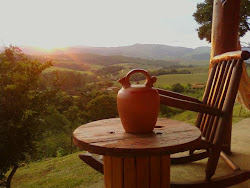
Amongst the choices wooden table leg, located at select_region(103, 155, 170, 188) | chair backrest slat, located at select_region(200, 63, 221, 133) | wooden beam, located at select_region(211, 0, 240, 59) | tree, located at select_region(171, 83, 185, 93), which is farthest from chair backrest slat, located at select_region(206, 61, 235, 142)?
tree, located at select_region(171, 83, 185, 93)

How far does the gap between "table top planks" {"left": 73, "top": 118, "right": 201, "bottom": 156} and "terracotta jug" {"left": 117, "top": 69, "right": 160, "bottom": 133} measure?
0.20 ft

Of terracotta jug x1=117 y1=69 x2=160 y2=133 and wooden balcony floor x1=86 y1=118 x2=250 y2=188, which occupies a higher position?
terracotta jug x1=117 y1=69 x2=160 y2=133

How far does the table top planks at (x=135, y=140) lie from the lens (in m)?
1.49

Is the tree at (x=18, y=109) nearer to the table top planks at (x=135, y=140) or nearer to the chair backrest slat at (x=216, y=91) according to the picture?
the table top planks at (x=135, y=140)

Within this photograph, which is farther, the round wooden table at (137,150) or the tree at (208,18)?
the tree at (208,18)

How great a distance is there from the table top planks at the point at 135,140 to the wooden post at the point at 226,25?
66.0 inches

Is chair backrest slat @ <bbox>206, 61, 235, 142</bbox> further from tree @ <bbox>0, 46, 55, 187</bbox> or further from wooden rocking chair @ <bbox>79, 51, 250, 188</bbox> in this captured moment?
tree @ <bbox>0, 46, 55, 187</bbox>

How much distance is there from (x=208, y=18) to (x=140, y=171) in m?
9.06

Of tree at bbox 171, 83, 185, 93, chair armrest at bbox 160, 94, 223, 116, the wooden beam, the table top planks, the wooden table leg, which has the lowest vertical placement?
tree at bbox 171, 83, 185, 93

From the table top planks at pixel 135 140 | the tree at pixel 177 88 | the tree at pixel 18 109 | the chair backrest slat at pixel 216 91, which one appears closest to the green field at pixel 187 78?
the tree at pixel 177 88

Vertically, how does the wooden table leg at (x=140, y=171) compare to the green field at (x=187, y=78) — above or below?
above

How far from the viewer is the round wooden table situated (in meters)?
1.49

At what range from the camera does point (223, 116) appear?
226 cm

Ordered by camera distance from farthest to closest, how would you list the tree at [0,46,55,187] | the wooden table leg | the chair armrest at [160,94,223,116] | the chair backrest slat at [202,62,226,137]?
the tree at [0,46,55,187]
the chair backrest slat at [202,62,226,137]
the chair armrest at [160,94,223,116]
the wooden table leg
